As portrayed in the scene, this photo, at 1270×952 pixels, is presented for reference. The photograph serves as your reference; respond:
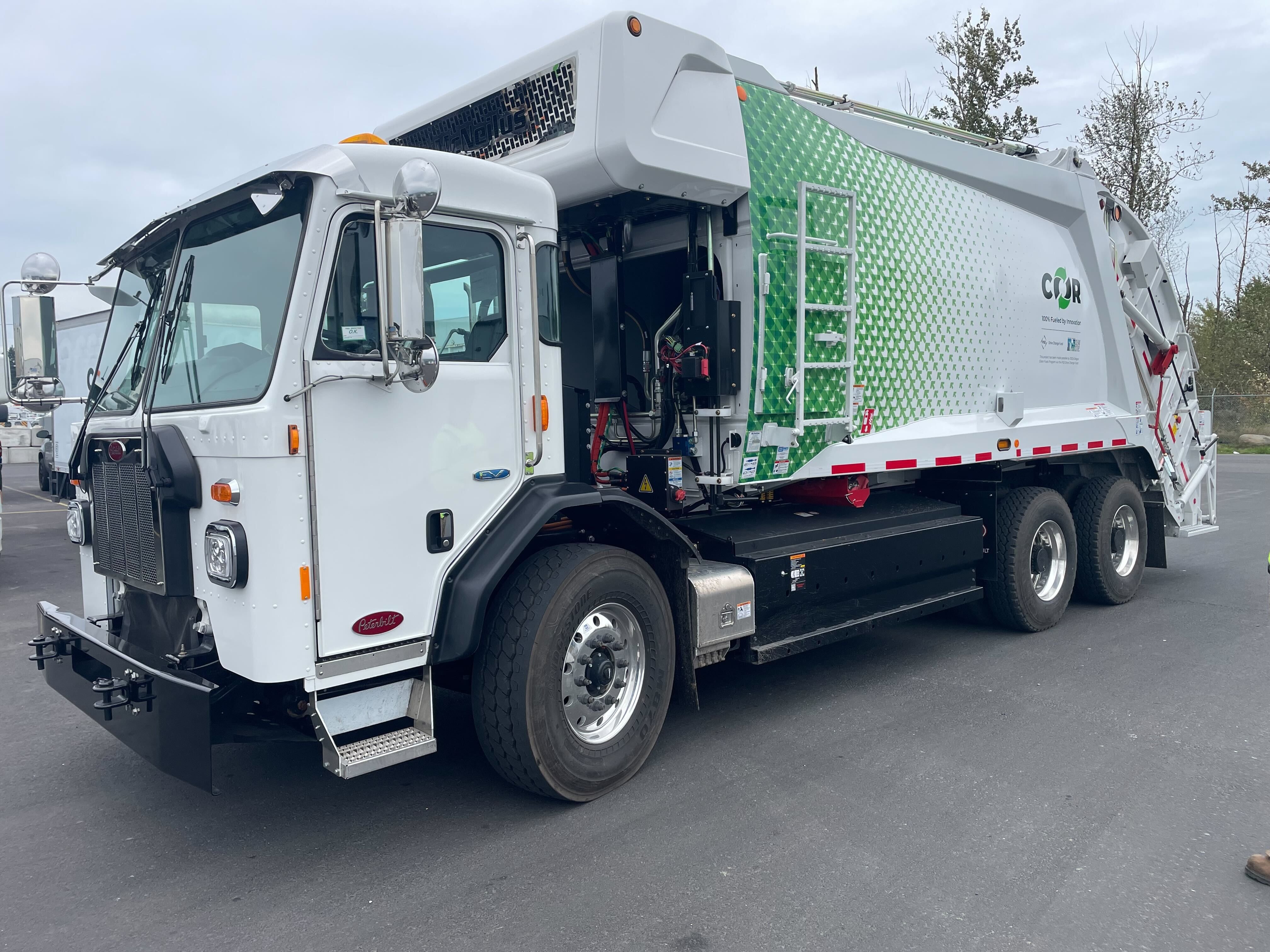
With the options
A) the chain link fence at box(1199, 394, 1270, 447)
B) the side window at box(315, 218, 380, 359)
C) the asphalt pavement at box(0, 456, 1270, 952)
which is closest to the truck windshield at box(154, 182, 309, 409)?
the side window at box(315, 218, 380, 359)

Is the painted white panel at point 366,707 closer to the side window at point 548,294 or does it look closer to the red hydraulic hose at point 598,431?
the side window at point 548,294

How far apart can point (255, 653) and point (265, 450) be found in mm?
715

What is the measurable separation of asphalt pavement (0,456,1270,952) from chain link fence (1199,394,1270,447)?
28958mm

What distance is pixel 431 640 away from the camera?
3.70 meters

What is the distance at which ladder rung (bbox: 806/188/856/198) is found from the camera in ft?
17.0

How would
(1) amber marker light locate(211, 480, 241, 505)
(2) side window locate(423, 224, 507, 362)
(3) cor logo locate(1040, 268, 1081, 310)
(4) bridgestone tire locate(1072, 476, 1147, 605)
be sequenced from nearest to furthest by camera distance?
(1) amber marker light locate(211, 480, 241, 505) → (2) side window locate(423, 224, 507, 362) → (3) cor logo locate(1040, 268, 1081, 310) → (4) bridgestone tire locate(1072, 476, 1147, 605)

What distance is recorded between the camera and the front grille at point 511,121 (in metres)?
4.49

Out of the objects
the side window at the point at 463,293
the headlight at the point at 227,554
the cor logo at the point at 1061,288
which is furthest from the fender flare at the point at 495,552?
the cor logo at the point at 1061,288

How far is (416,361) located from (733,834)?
2258 millimetres

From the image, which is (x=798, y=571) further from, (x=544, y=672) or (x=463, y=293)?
(x=463, y=293)

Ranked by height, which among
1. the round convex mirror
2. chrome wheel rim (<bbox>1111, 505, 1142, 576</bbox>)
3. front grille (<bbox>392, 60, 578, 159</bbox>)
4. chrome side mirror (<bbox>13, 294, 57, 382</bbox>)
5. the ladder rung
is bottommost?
Answer: chrome wheel rim (<bbox>1111, 505, 1142, 576</bbox>)

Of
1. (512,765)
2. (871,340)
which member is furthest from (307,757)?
(871,340)

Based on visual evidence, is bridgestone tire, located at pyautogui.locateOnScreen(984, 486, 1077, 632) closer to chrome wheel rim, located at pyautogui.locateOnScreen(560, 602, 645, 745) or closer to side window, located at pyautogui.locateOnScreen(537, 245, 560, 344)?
chrome wheel rim, located at pyautogui.locateOnScreen(560, 602, 645, 745)

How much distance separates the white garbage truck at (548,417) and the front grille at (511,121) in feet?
0.08
